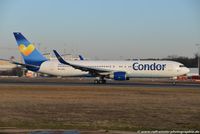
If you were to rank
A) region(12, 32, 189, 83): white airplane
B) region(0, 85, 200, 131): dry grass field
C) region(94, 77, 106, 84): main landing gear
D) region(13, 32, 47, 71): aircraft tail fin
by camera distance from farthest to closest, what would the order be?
region(13, 32, 47, 71): aircraft tail fin
region(94, 77, 106, 84): main landing gear
region(12, 32, 189, 83): white airplane
region(0, 85, 200, 131): dry grass field

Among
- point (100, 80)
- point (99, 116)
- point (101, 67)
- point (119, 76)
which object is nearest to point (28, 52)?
point (101, 67)

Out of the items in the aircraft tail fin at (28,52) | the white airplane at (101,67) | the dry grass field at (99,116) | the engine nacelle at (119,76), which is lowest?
the dry grass field at (99,116)

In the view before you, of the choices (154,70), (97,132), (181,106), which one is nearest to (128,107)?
(181,106)

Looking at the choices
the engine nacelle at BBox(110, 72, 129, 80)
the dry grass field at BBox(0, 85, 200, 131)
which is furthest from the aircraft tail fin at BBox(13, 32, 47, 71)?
the dry grass field at BBox(0, 85, 200, 131)

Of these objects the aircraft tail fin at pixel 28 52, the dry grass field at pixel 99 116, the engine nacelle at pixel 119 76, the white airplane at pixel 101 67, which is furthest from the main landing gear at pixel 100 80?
the dry grass field at pixel 99 116

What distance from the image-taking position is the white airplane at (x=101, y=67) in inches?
2306

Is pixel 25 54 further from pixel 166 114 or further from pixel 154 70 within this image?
pixel 166 114

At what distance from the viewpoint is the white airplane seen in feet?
192

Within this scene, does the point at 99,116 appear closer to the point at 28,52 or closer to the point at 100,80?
the point at 100,80

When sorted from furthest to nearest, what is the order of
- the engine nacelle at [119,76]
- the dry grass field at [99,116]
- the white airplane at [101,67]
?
the white airplane at [101,67]
the engine nacelle at [119,76]
the dry grass field at [99,116]

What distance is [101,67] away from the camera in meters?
61.3

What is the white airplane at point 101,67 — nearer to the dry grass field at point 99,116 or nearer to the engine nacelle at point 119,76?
the engine nacelle at point 119,76

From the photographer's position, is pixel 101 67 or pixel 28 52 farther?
pixel 28 52

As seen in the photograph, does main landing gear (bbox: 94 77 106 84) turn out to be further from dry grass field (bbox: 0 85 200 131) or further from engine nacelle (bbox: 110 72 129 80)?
dry grass field (bbox: 0 85 200 131)
